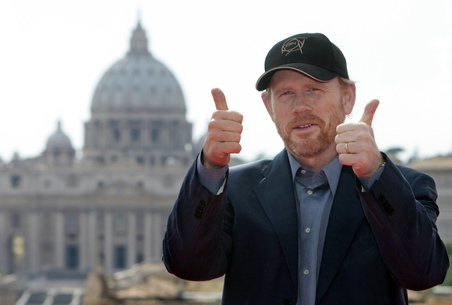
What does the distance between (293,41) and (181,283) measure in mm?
26065

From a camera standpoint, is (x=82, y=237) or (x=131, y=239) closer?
(x=131, y=239)

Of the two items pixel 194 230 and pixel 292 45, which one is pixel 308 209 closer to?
pixel 194 230

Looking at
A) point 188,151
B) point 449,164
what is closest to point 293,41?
point 449,164

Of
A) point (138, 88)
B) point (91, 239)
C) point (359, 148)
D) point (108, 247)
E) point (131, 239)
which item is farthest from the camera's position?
point (138, 88)

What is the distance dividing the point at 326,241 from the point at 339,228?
7 cm

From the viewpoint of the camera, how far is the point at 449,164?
253 feet

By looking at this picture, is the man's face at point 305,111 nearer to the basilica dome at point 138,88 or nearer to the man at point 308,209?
the man at point 308,209

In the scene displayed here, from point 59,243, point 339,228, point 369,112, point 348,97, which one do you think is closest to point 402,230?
point 339,228

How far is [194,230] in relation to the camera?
391 centimetres

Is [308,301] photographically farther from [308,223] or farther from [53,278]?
[53,278]

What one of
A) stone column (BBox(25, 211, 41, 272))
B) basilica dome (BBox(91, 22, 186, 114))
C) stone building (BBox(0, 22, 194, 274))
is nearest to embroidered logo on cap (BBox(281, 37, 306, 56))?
stone building (BBox(0, 22, 194, 274))

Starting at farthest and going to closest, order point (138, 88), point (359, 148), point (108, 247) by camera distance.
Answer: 1. point (138, 88)
2. point (108, 247)
3. point (359, 148)

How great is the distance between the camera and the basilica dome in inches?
4574

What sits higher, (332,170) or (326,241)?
(332,170)
